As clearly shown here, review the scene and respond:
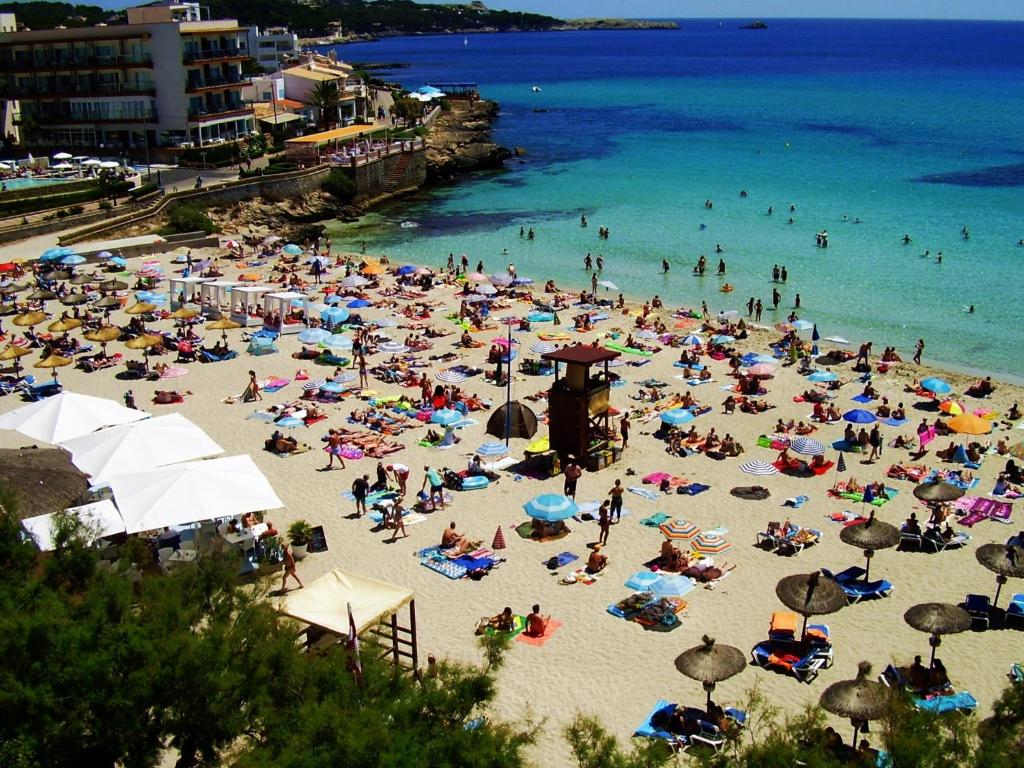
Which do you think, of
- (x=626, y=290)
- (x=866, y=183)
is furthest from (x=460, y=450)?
(x=866, y=183)

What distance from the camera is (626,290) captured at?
3931 centimetres

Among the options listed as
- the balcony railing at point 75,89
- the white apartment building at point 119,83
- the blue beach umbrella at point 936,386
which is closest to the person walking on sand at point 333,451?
the blue beach umbrella at point 936,386

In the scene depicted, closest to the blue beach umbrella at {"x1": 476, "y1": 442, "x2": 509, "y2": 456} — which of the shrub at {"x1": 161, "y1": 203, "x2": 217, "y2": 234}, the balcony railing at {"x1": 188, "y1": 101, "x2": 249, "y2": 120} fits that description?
the shrub at {"x1": 161, "y1": 203, "x2": 217, "y2": 234}

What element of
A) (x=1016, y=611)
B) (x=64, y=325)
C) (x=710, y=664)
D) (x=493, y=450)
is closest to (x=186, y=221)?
(x=64, y=325)

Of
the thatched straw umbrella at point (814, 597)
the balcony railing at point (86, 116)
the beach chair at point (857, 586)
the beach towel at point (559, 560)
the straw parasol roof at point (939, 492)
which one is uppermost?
the balcony railing at point (86, 116)

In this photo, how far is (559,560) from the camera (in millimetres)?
16953

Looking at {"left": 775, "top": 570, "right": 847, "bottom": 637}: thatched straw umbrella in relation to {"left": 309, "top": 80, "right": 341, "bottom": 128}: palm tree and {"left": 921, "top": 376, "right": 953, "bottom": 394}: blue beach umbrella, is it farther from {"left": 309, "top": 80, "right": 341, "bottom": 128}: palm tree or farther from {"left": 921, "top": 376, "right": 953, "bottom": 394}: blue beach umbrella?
{"left": 309, "top": 80, "right": 341, "bottom": 128}: palm tree

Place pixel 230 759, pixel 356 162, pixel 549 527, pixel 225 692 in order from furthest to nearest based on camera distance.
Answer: pixel 356 162 → pixel 549 527 → pixel 230 759 → pixel 225 692

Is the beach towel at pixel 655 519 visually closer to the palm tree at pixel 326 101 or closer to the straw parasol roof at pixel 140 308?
the straw parasol roof at pixel 140 308

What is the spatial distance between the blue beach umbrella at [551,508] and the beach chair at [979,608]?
646cm

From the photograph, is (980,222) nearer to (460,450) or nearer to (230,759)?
(460,450)

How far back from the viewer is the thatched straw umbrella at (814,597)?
13.7m

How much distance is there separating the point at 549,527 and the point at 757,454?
20.7 feet

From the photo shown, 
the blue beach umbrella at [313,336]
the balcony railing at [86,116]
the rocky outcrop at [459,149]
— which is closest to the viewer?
the blue beach umbrella at [313,336]
